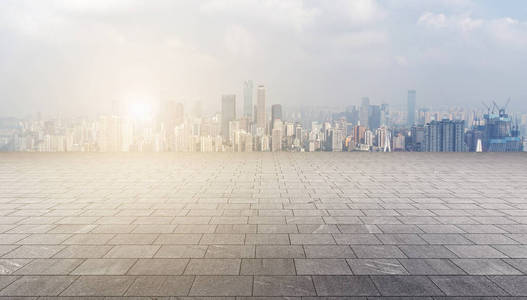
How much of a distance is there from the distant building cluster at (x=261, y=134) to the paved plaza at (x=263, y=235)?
7.87 m

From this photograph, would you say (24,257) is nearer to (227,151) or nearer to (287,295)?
(287,295)

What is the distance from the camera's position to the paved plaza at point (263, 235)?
389cm

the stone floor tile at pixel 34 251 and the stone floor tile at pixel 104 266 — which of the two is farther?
the stone floor tile at pixel 34 251

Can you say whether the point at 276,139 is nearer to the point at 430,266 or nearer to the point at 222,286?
the point at 430,266

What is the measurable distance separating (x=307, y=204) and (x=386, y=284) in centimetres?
374

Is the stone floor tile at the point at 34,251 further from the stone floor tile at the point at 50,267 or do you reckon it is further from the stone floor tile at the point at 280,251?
the stone floor tile at the point at 280,251

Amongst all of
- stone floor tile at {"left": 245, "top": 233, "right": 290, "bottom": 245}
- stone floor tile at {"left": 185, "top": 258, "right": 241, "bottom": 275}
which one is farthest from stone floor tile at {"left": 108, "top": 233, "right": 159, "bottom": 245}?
stone floor tile at {"left": 245, "top": 233, "right": 290, "bottom": 245}

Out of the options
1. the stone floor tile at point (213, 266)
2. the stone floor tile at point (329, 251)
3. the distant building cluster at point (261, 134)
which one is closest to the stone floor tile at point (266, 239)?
the stone floor tile at point (329, 251)

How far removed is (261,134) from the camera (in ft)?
68.5

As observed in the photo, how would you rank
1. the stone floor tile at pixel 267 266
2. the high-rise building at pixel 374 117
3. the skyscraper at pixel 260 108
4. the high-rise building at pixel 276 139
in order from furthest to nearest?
the high-rise building at pixel 374 117
the skyscraper at pixel 260 108
the high-rise building at pixel 276 139
the stone floor tile at pixel 267 266

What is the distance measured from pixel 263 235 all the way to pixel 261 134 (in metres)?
15.5

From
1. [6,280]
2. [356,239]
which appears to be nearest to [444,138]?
[356,239]

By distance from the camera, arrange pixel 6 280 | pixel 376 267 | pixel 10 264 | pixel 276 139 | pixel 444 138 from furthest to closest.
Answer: pixel 276 139
pixel 444 138
pixel 10 264
pixel 376 267
pixel 6 280

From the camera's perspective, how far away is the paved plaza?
3.89 m
